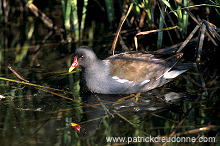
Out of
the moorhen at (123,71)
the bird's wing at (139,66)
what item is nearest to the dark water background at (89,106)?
the moorhen at (123,71)

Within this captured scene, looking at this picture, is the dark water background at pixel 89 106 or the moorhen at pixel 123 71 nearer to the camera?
the dark water background at pixel 89 106

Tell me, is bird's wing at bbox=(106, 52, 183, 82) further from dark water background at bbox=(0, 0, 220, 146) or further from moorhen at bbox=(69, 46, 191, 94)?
dark water background at bbox=(0, 0, 220, 146)

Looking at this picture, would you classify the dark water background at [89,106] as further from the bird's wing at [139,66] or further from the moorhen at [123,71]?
the bird's wing at [139,66]

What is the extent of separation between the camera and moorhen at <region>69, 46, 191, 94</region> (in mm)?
5281

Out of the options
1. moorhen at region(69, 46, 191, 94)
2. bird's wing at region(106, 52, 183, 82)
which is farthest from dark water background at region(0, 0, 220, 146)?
bird's wing at region(106, 52, 183, 82)

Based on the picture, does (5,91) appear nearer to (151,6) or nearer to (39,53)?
(39,53)

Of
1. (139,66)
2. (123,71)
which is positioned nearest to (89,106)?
(123,71)

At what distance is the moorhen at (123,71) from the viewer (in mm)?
5281

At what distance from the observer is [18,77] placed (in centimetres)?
561

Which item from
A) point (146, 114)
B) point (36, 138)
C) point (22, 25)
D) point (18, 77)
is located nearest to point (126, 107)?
point (146, 114)

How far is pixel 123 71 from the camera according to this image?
210 inches

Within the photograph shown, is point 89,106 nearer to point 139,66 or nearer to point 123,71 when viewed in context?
point 123,71

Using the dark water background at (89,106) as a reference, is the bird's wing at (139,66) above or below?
above

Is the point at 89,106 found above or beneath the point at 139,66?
beneath
